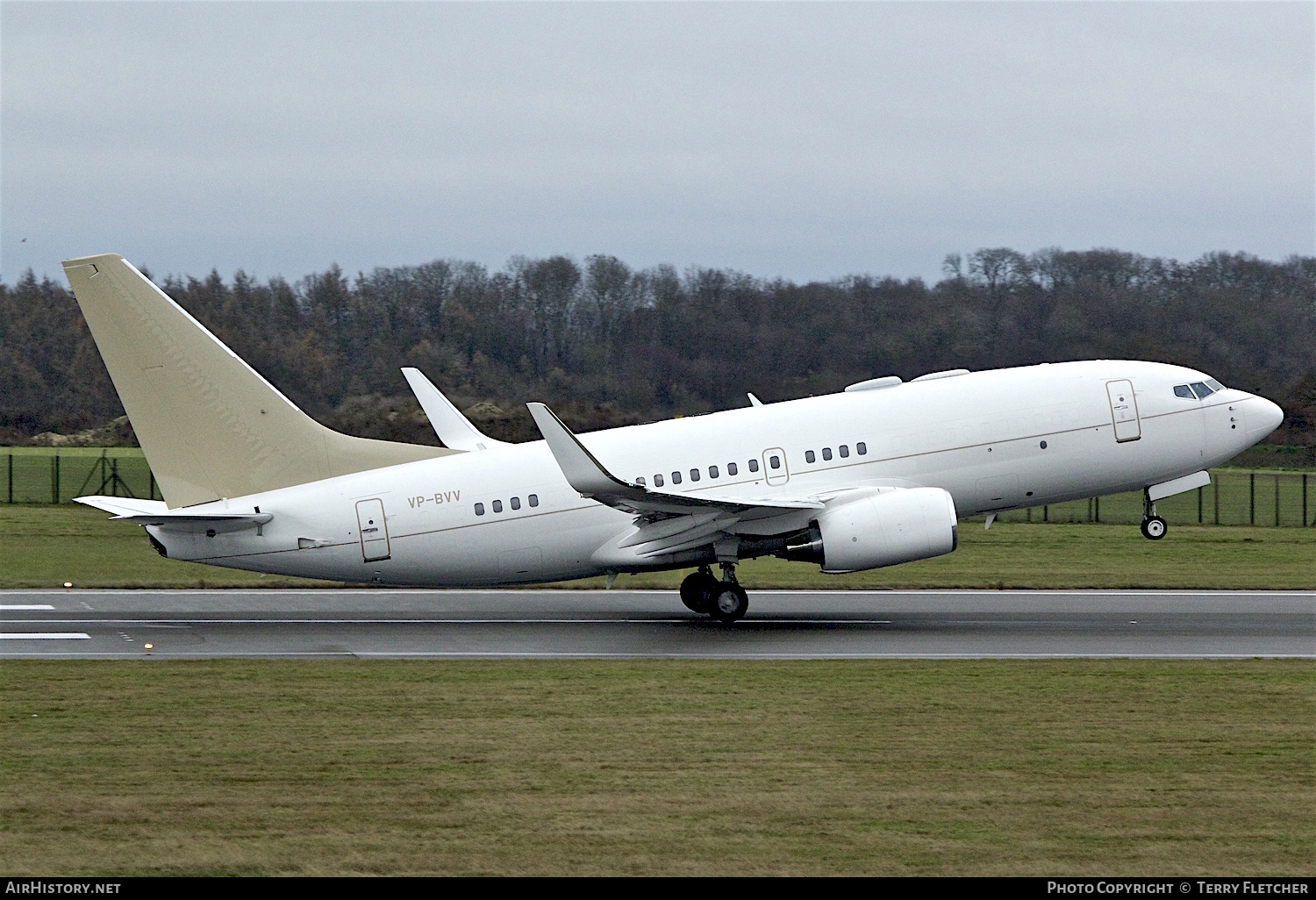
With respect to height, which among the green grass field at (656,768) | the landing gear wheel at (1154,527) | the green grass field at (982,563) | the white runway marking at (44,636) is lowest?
the green grass field at (656,768)

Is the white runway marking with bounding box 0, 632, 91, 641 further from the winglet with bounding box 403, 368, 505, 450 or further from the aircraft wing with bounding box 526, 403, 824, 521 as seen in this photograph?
the aircraft wing with bounding box 526, 403, 824, 521

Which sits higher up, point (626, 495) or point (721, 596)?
point (626, 495)

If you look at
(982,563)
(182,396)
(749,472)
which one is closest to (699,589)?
(749,472)

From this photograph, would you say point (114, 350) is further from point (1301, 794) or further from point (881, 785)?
point (1301, 794)

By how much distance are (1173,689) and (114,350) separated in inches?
727

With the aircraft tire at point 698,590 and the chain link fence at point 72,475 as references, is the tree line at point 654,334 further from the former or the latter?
the aircraft tire at point 698,590

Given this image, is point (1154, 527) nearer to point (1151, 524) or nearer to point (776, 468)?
point (1151, 524)

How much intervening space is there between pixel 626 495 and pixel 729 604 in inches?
142

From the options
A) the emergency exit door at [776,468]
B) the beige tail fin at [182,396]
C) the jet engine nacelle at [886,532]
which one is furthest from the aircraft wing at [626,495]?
the beige tail fin at [182,396]

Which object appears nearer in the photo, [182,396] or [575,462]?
[575,462]

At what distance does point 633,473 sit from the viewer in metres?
26.7

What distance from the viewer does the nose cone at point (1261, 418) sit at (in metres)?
28.6

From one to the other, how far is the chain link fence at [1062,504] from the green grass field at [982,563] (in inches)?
243

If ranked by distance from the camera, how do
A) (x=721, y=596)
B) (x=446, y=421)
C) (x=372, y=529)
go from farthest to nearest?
(x=446, y=421) → (x=721, y=596) → (x=372, y=529)
